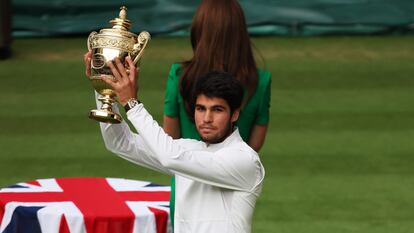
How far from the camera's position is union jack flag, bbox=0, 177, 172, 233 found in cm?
562

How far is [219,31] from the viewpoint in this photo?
191 inches

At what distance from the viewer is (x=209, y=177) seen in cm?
404

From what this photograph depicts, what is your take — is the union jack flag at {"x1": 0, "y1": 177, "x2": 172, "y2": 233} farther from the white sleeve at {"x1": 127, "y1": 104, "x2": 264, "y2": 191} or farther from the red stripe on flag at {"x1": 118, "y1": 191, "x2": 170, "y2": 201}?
the white sleeve at {"x1": 127, "y1": 104, "x2": 264, "y2": 191}

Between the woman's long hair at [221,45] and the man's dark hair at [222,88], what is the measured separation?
0.58 metres

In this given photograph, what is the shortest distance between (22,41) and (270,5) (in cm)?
300

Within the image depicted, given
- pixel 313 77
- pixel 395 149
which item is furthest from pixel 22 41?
pixel 395 149

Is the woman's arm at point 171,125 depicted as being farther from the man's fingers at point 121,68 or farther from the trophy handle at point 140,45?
the man's fingers at point 121,68

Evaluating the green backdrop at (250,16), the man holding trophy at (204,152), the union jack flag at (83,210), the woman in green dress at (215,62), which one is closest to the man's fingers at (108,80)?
the man holding trophy at (204,152)

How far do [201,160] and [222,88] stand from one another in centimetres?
29

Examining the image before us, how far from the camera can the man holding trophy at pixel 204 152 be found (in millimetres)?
4012

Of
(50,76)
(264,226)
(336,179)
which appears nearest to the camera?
(264,226)

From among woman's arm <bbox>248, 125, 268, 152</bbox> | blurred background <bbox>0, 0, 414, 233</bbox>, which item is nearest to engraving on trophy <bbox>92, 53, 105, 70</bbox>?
woman's arm <bbox>248, 125, 268, 152</bbox>

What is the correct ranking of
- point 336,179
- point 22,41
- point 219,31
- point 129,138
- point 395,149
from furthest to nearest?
point 22,41 < point 395,149 < point 336,179 < point 219,31 < point 129,138

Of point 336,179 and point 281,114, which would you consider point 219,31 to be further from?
point 281,114
